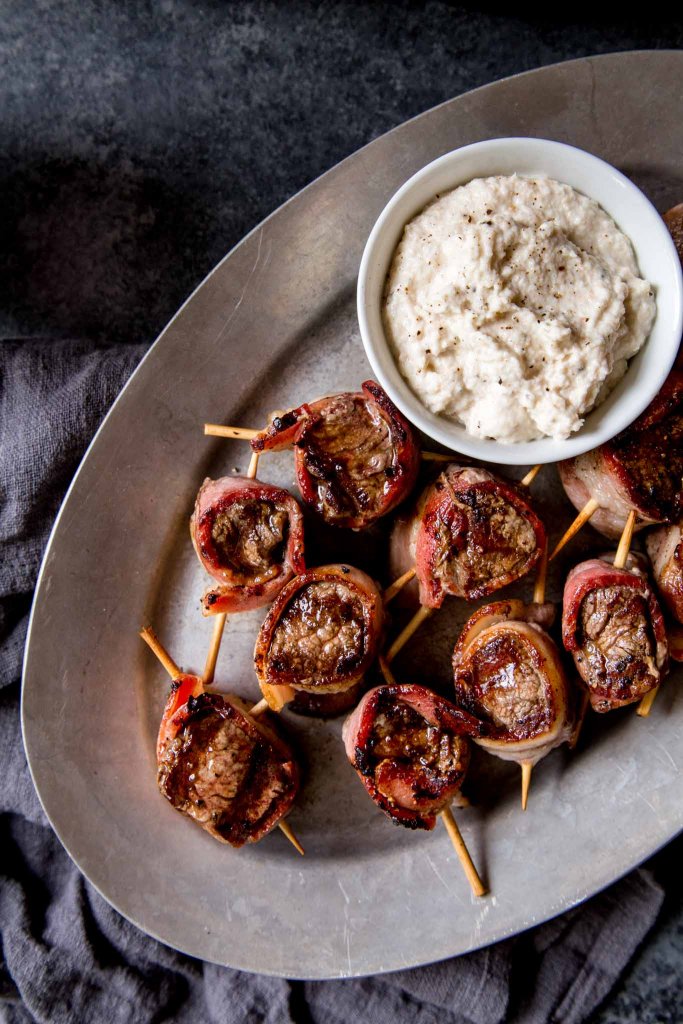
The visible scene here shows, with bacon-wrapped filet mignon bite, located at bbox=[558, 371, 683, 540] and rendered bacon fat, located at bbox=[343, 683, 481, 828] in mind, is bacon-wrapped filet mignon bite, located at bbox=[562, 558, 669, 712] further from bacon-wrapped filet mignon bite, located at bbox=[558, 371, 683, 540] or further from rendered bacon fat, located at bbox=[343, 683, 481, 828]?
rendered bacon fat, located at bbox=[343, 683, 481, 828]

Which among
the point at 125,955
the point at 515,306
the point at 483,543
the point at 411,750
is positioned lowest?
the point at 125,955

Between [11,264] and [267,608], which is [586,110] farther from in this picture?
[11,264]

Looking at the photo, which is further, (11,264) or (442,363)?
(11,264)

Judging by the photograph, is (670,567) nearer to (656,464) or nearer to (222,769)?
(656,464)

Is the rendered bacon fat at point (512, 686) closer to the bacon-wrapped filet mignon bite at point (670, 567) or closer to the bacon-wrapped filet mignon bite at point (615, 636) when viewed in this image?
the bacon-wrapped filet mignon bite at point (615, 636)

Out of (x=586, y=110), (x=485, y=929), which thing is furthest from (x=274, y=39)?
(x=485, y=929)

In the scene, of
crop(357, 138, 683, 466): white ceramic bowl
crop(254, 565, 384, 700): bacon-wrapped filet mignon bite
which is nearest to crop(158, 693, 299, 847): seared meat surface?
crop(254, 565, 384, 700): bacon-wrapped filet mignon bite

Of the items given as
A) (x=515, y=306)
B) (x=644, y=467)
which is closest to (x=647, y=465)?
(x=644, y=467)

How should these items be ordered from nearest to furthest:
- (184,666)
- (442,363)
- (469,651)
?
1. (442,363)
2. (469,651)
3. (184,666)
